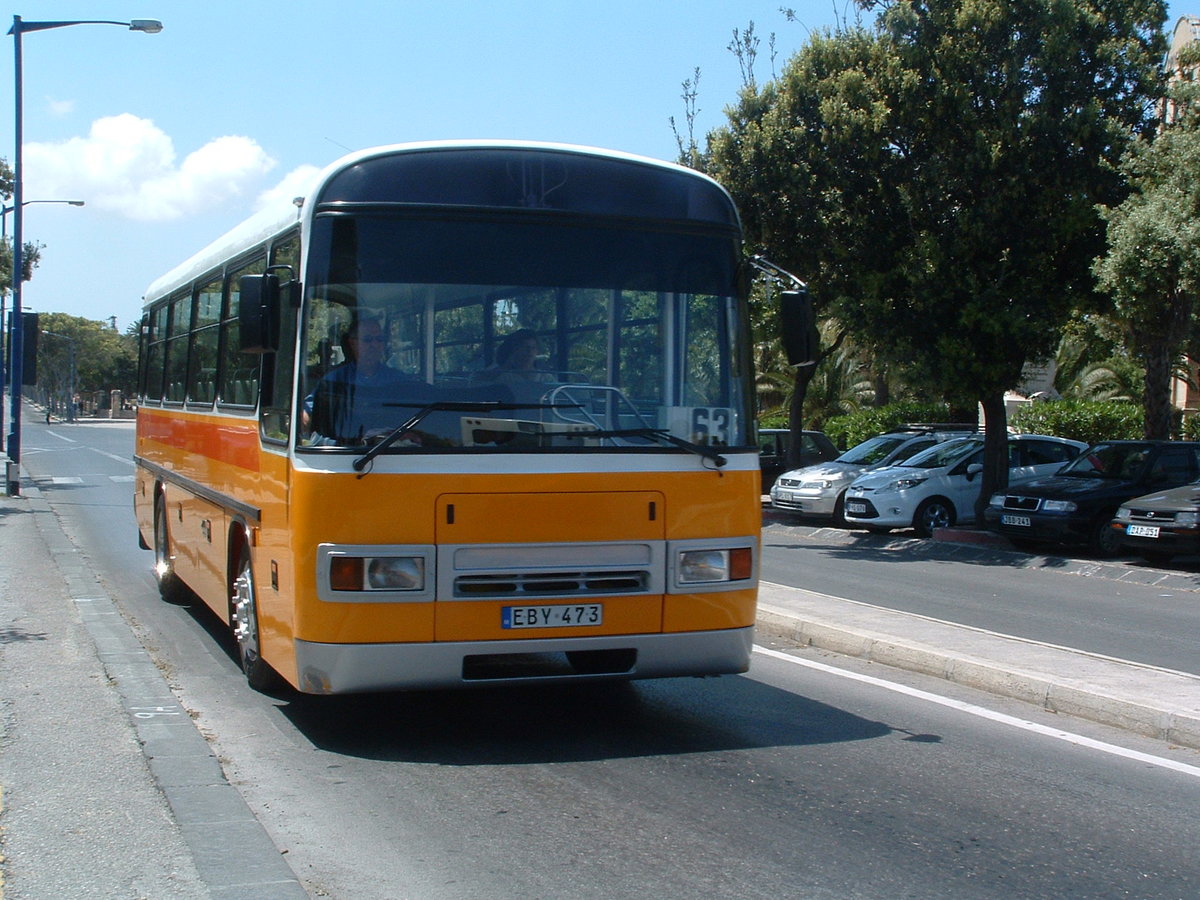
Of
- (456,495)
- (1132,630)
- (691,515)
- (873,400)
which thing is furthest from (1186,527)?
(873,400)

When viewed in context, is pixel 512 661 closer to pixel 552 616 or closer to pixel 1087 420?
pixel 552 616

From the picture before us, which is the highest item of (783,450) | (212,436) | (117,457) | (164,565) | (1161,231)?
(1161,231)

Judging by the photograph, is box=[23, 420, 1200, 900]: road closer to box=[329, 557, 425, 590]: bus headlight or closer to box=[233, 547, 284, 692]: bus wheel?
box=[233, 547, 284, 692]: bus wheel

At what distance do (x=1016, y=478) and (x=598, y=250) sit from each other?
54.2 ft

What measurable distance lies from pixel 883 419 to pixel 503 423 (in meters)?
29.6

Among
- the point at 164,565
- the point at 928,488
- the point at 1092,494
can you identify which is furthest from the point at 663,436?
the point at 928,488

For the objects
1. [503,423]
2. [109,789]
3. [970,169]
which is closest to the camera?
[109,789]

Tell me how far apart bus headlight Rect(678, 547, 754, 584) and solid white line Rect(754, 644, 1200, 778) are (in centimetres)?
188

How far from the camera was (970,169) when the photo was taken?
18453 mm

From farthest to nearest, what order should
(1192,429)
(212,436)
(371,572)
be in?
(1192,429), (212,436), (371,572)

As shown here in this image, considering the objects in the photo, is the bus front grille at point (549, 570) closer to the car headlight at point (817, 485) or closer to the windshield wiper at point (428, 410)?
the windshield wiper at point (428, 410)

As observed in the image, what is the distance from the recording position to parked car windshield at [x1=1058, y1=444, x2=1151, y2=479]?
60.0 feet

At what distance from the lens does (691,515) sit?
22.2ft

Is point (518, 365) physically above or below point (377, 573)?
above
